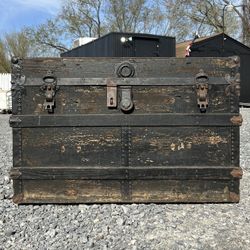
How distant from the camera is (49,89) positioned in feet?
11.7

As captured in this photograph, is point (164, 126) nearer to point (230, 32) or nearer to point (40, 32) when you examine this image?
point (230, 32)

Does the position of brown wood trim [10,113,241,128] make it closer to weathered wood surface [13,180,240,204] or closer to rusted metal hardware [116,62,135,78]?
rusted metal hardware [116,62,135,78]

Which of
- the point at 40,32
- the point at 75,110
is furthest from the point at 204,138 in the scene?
the point at 40,32

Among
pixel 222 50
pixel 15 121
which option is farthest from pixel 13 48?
pixel 15 121

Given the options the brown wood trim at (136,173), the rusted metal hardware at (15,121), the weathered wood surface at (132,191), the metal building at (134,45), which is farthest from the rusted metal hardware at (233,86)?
the metal building at (134,45)

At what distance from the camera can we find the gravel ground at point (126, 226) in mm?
2914

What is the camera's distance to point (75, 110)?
3619mm

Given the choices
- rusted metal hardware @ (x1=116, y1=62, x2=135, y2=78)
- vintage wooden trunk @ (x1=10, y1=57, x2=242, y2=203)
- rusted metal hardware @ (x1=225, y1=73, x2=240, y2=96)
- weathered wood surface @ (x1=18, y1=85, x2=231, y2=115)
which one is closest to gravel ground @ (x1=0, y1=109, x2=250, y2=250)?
vintage wooden trunk @ (x1=10, y1=57, x2=242, y2=203)

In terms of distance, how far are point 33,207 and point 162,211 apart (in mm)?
1133

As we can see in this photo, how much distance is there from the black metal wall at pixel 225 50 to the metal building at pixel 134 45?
2822mm

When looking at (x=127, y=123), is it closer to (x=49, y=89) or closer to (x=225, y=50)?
(x=49, y=89)

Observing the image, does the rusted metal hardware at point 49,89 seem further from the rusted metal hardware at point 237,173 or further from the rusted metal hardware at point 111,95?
A: the rusted metal hardware at point 237,173

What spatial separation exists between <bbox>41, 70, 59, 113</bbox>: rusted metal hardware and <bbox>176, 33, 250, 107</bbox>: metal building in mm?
16011

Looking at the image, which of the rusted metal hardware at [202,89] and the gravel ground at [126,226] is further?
the rusted metal hardware at [202,89]
